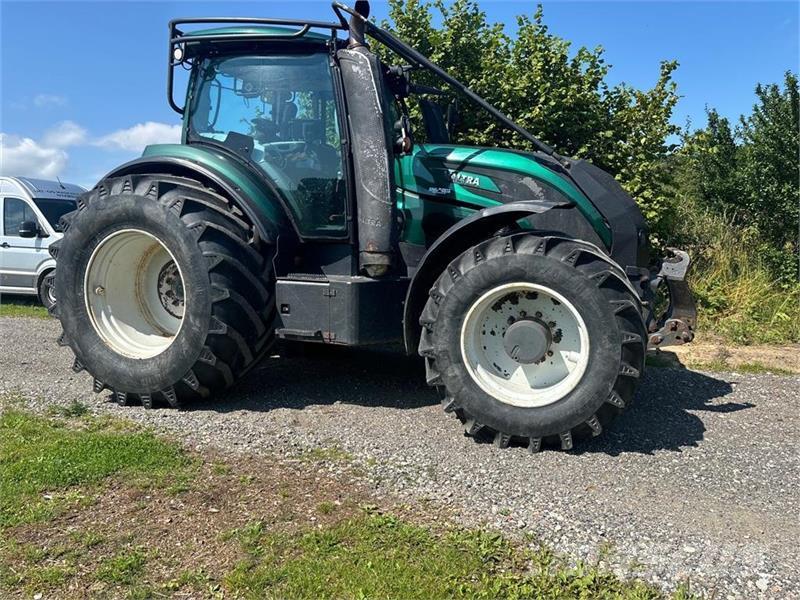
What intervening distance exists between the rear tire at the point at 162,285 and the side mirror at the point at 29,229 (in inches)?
225

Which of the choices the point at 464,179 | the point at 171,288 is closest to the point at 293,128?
the point at 464,179

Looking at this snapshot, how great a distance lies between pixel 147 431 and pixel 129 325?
121 cm

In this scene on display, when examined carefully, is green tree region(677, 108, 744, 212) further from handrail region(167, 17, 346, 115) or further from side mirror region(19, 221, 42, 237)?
side mirror region(19, 221, 42, 237)

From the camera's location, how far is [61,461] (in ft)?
12.0

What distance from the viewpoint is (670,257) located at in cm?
474

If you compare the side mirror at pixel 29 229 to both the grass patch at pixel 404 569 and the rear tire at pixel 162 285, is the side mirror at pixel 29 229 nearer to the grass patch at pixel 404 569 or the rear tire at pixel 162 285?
the rear tire at pixel 162 285

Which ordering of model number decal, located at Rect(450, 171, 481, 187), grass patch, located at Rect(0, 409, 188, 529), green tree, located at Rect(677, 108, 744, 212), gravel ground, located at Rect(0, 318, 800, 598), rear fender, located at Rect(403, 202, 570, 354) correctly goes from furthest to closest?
1. green tree, located at Rect(677, 108, 744, 212)
2. model number decal, located at Rect(450, 171, 481, 187)
3. rear fender, located at Rect(403, 202, 570, 354)
4. grass patch, located at Rect(0, 409, 188, 529)
5. gravel ground, located at Rect(0, 318, 800, 598)

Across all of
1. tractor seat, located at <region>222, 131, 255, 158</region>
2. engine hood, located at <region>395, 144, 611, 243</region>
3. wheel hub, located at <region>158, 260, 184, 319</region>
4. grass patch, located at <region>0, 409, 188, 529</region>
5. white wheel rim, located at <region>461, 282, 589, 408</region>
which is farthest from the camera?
wheel hub, located at <region>158, 260, 184, 319</region>

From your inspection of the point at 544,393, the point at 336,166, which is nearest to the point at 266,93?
the point at 336,166

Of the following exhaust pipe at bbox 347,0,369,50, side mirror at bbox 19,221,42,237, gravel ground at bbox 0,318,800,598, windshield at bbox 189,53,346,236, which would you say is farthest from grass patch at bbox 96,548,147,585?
side mirror at bbox 19,221,42,237

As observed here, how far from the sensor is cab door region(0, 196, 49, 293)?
10078 millimetres

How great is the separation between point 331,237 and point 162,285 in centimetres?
151

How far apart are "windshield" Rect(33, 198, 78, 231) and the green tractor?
5.96 metres

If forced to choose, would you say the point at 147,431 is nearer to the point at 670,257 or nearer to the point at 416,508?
the point at 416,508
